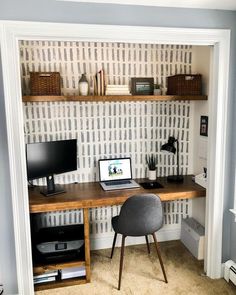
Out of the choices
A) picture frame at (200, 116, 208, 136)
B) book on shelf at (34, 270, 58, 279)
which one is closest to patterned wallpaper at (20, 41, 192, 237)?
picture frame at (200, 116, 208, 136)

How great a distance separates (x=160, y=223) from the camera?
2549 mm

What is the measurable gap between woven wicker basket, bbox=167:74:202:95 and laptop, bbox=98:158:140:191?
2.97 ft

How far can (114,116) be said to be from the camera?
308 cm

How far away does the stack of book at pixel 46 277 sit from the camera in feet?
8.42

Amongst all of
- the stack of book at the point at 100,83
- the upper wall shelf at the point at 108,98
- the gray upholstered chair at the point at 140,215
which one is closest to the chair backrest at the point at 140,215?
the gray upholstered chair at the point at 140,215

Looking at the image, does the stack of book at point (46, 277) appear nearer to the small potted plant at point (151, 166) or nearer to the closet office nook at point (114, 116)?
the closet office nook at point (114, 116)

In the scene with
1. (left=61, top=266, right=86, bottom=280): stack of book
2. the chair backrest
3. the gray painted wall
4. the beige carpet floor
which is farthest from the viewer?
(left=61, top=266, right=86, bottom=280): stack of book

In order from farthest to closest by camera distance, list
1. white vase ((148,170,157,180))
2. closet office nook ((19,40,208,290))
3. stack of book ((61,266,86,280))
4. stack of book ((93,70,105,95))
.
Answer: white vase ((148,170,157,180))
closet office nook ((19,40,208,290))
stack of book ((93,70,105,95))
stack of book ((61,266,86,280))

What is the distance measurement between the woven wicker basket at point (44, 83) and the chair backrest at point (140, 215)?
48.4 inches

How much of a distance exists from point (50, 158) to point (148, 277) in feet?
4.79

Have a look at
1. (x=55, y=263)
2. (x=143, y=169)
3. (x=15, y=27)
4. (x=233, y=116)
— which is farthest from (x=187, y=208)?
(x=15, y=27)

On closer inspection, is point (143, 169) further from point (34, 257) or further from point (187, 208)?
point (34, 257)

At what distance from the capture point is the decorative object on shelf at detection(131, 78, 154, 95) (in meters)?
2.96

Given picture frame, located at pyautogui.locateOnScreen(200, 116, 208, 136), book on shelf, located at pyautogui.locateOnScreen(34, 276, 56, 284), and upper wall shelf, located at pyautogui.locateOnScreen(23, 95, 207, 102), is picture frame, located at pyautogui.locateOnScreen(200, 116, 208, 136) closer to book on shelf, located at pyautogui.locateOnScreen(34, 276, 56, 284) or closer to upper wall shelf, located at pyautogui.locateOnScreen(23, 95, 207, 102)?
upper wall shelf, located at pyautogui.locateOnScreen(23, 95, 207, 102)
